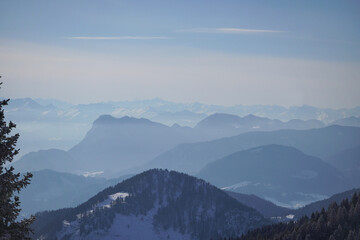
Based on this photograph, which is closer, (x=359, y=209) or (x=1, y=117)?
(x=1, y=117)

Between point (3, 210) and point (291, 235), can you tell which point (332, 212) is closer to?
point (291, 235)

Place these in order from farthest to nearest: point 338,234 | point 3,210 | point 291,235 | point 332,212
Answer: point 332,212
point 291,235
point 338,234
point 3,210

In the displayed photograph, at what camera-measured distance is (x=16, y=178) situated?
3491cm

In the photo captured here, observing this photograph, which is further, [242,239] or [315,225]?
[242,239]

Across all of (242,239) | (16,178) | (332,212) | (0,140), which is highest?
(0,140)

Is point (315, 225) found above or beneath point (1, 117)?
beneath

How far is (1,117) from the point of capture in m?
34.9

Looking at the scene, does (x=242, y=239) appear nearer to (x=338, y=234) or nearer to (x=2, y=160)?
(x=338, y=234)

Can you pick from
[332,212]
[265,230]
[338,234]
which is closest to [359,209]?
[332,212]

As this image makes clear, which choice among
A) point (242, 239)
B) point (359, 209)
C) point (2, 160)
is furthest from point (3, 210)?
point (242, 239)

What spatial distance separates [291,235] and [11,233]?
115 meters

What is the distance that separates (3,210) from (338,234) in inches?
4333

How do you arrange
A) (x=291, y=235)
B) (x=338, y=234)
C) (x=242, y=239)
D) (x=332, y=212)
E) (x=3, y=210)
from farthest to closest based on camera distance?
(x=242, y=239)
(x=332, y=212)
(x=291, y=235)
(x=338, y=234)
(x=3, y=210)

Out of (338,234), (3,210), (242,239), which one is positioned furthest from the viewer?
(242,239)
